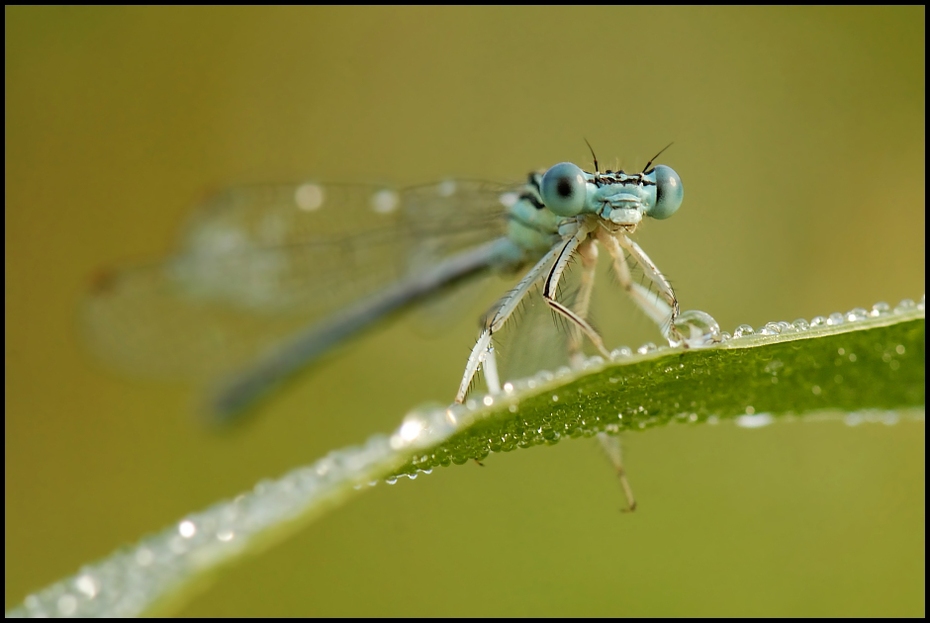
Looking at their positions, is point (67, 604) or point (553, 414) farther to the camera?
point (553, 414)

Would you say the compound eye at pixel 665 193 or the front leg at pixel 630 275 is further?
the compound eye at pixel 665 193

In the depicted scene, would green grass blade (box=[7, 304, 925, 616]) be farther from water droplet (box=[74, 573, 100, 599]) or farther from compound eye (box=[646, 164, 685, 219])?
compound eye (box=[646, 164, 685, 219])

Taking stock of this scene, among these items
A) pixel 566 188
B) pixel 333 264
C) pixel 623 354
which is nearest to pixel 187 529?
pixel 623 354

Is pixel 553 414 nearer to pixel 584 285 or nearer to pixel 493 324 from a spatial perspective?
pixel 493 324

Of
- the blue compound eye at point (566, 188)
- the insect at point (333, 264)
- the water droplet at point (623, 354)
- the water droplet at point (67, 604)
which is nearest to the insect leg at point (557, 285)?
the insect at point (333, 264)

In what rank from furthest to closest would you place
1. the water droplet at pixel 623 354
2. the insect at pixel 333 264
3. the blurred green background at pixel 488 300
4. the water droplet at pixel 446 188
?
the water droplet at pixel 446 188 → the blurred green background at pixel 488 300 → the insect at pixel 333 264 → the water droplet at pixel 623 354

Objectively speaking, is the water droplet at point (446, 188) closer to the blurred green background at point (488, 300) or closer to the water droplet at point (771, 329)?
the blurred green background at point (488, 300)

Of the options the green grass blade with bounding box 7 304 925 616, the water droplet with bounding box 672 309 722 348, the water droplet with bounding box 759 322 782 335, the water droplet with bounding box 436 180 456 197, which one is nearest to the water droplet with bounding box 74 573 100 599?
the green grass blade with bounding box 7 304 925 616

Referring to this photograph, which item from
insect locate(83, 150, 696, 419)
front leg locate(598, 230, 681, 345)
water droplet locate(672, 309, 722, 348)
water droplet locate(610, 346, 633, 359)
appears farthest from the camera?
insect locate(83, 150, 696, 419)
